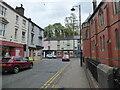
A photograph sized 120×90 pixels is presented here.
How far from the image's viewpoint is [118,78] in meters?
2.47

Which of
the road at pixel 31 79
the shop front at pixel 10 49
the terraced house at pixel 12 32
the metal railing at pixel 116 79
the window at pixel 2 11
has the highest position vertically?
the window at pixel 2 11

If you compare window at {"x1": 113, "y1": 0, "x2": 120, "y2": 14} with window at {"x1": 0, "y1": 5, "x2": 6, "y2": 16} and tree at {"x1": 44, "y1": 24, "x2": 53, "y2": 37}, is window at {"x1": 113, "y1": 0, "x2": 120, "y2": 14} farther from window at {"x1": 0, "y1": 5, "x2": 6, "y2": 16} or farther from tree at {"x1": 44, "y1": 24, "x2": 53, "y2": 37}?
tree at {"x1": 44, "y1": 24, "x2": 53, "y2": 37}

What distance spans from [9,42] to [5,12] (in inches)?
196

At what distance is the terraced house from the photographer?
1470cm

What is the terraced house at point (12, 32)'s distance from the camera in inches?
579

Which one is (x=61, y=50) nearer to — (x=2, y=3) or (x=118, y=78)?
(x=2, y=3)

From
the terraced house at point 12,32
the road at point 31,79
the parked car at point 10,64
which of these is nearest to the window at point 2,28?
the terraced house at point 12,32

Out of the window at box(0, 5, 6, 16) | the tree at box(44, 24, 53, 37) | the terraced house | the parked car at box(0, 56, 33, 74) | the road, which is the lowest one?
the road

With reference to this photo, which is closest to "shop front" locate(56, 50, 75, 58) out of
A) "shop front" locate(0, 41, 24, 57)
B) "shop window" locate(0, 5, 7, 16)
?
"shop front" locate(0, 41, 24, 57)

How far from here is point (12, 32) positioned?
55.1 feet

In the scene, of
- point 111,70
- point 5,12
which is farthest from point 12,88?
point 5,12

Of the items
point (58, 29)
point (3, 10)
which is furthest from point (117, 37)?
point (58, 29)

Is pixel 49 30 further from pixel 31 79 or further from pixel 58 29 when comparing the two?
pixel 31 79

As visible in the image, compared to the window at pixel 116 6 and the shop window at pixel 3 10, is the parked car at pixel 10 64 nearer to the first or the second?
the shop window at pixel 3 10
